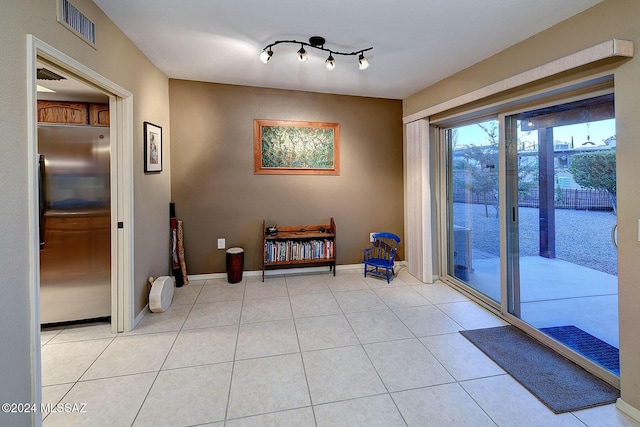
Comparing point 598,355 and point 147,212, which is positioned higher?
point 147,212

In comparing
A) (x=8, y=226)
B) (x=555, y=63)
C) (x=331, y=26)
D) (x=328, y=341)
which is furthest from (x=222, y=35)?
(x=328, y=341)

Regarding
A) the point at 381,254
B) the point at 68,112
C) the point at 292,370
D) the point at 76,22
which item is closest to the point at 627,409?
the point at 292,370

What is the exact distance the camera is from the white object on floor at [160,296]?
301 cm

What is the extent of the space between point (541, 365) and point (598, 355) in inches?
15.8

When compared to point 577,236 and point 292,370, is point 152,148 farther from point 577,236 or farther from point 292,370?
point 577,236

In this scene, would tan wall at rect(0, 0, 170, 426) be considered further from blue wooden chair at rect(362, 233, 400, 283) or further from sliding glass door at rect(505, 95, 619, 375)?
sliding glass door at rect(505, 95, 619, 375)

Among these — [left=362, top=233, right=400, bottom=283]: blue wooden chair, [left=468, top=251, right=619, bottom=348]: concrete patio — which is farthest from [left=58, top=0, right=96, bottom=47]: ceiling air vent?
[left=468, top=251, right=619, bottom=348]: concrete patio

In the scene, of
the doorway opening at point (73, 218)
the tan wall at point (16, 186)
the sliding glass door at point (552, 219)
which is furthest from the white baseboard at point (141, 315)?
the sliding glass door at point (552, 219)

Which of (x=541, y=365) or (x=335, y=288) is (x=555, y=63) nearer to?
(x=541, y=365)

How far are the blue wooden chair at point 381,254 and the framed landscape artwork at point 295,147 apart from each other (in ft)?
3.96

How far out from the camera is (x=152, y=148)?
323cm

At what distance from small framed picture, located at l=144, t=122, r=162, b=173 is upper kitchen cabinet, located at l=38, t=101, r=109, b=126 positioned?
40cm

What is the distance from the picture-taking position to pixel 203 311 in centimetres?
315

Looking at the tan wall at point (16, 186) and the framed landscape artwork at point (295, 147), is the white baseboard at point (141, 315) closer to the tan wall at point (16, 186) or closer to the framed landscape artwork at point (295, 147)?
the tan wall at point (16, 186)
